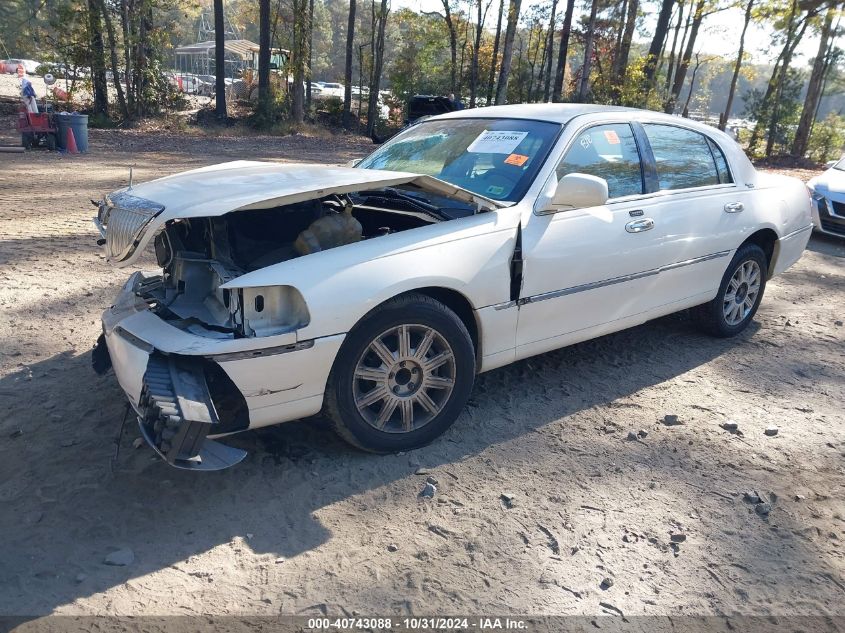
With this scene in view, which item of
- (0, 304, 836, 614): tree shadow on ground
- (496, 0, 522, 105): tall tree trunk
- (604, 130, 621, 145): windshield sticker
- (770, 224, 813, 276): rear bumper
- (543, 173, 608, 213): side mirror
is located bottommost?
(0, 304, 836, 614): tree shadow on ground

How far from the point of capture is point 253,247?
3.76 metres

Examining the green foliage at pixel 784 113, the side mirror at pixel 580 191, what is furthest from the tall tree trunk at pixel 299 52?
the side mirror at pixel 580 191

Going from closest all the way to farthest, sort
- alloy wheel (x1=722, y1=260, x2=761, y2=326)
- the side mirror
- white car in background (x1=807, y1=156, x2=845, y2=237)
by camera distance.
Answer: the side mirror < alloy wheel (x1=722, y1=260, x2=761, y2=326) < white car in background (x1=807, y1=156, x2=845, y2=237)

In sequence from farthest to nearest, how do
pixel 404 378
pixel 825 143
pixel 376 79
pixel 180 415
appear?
→ pixel 825 143 < pixel 376 79 < pixel 404 378 < pixel 180 415

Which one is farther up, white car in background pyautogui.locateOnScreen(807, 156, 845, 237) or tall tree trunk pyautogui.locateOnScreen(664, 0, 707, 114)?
tall tree trunk pyautogui.locateOnScreen(664, 0, 707, 114)

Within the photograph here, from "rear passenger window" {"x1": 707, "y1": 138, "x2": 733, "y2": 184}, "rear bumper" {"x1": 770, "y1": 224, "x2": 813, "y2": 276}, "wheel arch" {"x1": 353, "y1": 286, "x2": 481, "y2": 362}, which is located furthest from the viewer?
"rear bumper" {"x1": 770, "y1": 224, "x2": 813, "y2": 276}

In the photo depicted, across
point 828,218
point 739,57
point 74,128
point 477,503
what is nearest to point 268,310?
point 477,503

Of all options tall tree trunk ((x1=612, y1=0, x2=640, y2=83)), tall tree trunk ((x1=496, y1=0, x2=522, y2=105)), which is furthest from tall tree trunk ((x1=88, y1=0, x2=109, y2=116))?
tall tree trunk ((x1=612, y1=0, x2=640, y2=83))

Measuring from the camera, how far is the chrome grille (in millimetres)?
3176

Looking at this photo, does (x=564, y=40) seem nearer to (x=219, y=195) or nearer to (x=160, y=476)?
(x=219, y=195)

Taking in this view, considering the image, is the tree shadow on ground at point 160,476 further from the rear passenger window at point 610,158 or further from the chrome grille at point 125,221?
the rear passenger window at point 610,158

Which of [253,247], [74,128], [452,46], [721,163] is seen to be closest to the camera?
[253,247]

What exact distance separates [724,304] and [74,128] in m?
14.4

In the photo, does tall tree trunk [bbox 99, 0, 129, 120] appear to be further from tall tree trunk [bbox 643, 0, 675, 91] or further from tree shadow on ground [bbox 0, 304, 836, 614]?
tree shadow on ground [bbox 0, 304, 836, 614]
